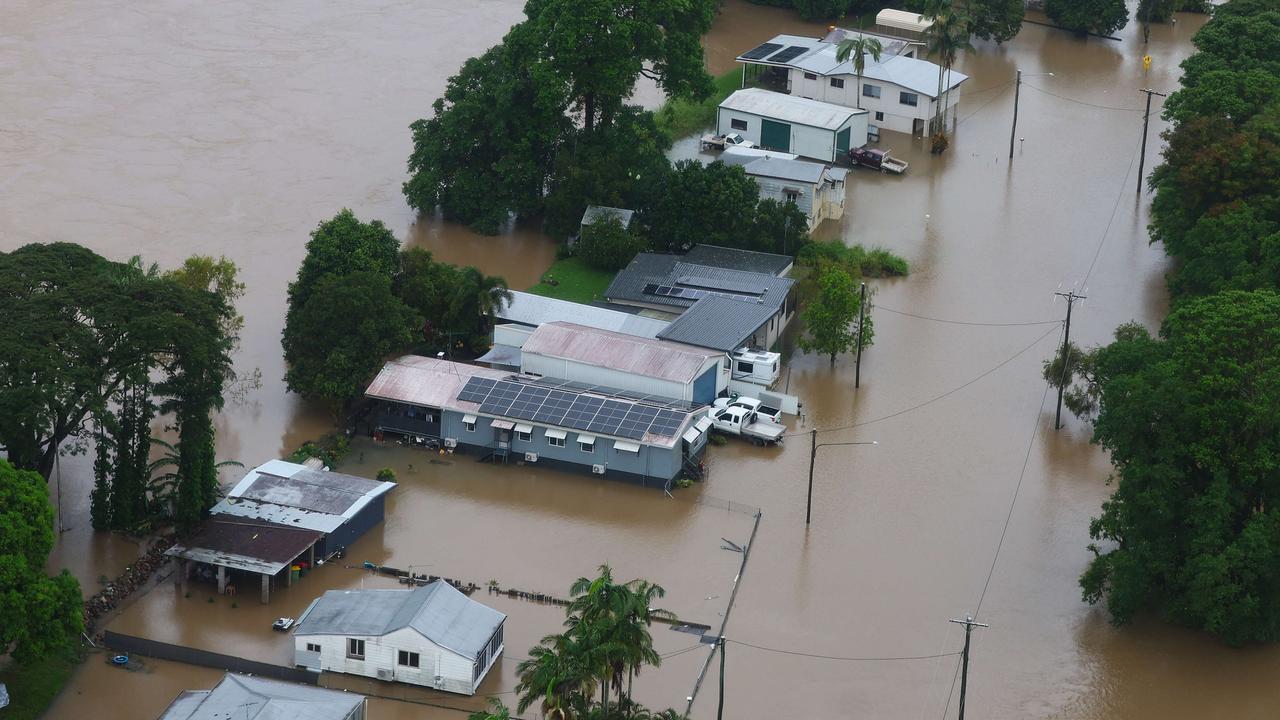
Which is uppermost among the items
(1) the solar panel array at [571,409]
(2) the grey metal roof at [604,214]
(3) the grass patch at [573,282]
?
(2) the grey metal roof at [604,214]

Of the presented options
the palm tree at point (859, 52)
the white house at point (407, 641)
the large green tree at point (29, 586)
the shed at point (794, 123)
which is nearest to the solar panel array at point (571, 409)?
the white house at point (407, 641)

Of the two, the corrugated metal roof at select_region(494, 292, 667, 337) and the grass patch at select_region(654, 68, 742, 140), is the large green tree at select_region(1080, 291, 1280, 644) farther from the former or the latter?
the grass patch at select_region(654, 68, 742, 140)

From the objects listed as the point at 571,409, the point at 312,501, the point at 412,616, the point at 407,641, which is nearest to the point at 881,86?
the point at 571,409

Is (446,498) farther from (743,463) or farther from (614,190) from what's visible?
(614,190)

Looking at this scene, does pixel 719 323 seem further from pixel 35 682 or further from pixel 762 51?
pixel 762 51

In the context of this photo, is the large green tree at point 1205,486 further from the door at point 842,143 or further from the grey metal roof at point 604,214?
the door at point 842,143

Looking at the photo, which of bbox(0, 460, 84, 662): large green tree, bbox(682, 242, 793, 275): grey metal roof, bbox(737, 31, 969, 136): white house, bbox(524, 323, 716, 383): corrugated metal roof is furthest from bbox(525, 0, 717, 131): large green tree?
bbox(0, 460, 84, 662): large green tree
